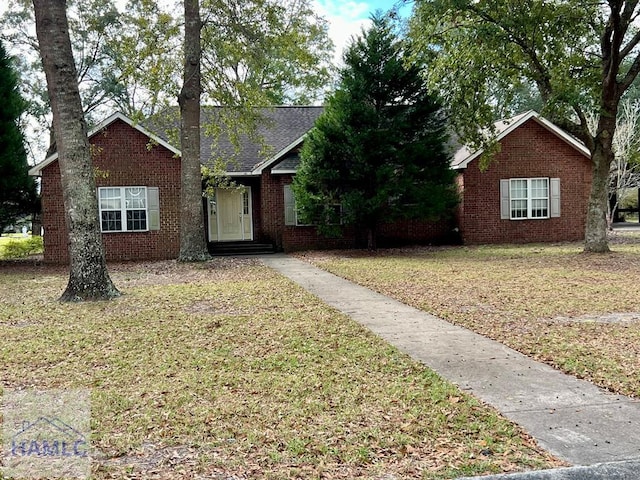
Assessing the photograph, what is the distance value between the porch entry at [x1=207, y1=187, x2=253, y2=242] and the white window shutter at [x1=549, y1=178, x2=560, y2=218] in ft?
37.7

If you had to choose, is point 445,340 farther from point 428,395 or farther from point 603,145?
point 603,145

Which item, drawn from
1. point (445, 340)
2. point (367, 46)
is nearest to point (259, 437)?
point (445, 340)

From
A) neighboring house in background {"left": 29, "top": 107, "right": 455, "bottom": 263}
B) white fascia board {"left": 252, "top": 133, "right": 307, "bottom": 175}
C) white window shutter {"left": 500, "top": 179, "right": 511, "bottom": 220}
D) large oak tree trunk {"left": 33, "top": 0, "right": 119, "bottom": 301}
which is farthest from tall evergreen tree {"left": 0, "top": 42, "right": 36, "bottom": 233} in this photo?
white window shutter {"left": 500, "top": 179, "right": 511, "bottom": 220}

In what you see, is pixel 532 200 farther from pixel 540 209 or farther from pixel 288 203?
pixel 288 203

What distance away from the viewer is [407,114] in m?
18.2

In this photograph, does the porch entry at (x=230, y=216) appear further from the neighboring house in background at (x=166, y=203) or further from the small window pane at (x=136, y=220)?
the small window pane at (x=136, y=220)

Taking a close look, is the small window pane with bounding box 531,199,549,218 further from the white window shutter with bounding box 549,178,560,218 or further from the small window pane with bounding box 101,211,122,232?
the small window pane with bounding box 101,211,122,232

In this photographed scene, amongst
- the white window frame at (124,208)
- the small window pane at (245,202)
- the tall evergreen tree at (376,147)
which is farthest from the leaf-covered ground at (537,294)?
the white window frame at (124,208)

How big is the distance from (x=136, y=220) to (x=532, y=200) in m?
14.5

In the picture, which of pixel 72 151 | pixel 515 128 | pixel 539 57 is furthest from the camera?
pixel 515 128

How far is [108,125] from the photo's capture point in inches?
738

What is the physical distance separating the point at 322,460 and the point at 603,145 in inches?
623

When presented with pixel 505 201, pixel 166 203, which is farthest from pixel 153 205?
pixel 505 201

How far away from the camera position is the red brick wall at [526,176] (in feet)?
69.9
